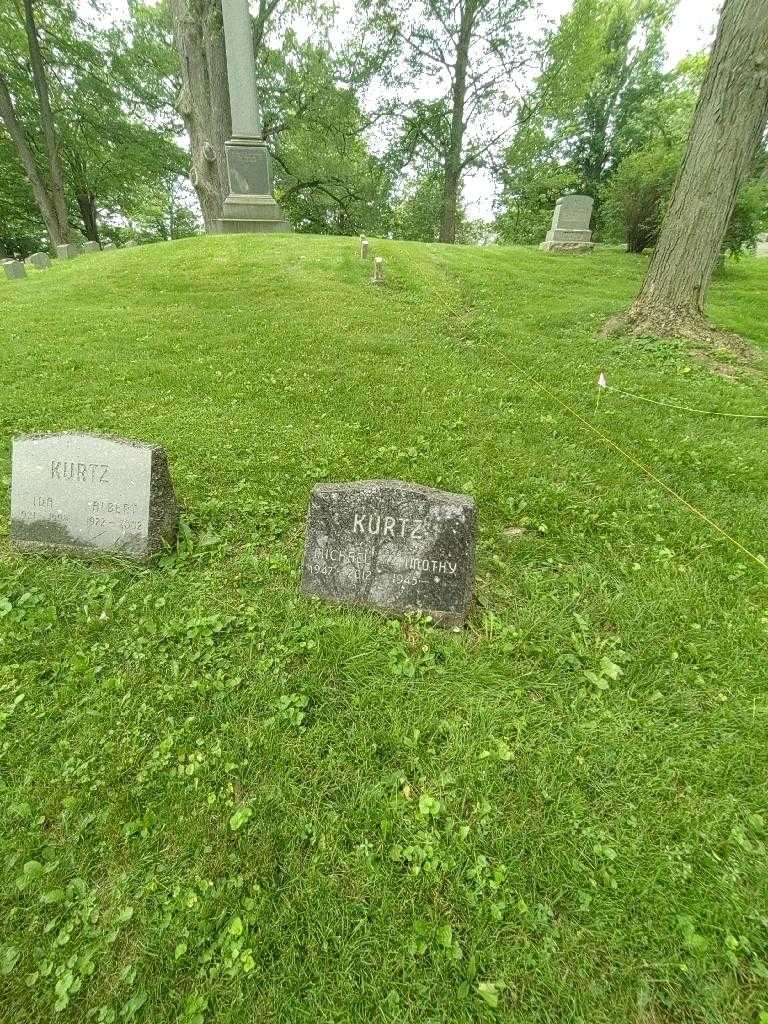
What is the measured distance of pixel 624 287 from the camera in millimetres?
10750

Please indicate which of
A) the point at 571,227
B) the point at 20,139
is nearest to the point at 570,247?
the point at 571,227

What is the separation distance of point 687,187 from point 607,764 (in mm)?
7898

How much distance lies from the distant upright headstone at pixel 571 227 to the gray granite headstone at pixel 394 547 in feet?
59.6

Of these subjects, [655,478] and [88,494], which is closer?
[88,494]

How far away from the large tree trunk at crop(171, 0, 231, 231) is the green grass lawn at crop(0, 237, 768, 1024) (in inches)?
622

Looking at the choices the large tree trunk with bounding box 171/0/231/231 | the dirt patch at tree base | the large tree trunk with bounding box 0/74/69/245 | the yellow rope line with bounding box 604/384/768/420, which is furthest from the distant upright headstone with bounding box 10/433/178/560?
the large tree trunk with bounding box 0/74/69/245

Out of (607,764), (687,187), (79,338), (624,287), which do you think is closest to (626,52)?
(624,287)

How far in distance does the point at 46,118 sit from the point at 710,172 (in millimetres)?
26966

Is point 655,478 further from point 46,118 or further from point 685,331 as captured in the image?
point 46,118

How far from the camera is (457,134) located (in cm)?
2300

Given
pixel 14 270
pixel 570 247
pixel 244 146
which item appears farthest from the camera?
pixel 570 247

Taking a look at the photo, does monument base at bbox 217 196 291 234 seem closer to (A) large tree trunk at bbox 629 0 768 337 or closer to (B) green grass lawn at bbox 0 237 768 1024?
(A) large tree trunk at bbox 629 0 768 337

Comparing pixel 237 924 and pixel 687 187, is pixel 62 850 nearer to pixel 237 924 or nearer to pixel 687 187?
pixel 237 924

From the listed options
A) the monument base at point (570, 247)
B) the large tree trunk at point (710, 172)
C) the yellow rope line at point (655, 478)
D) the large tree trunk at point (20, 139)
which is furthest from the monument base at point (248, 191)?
the yellow rope line at point (655, 478)
